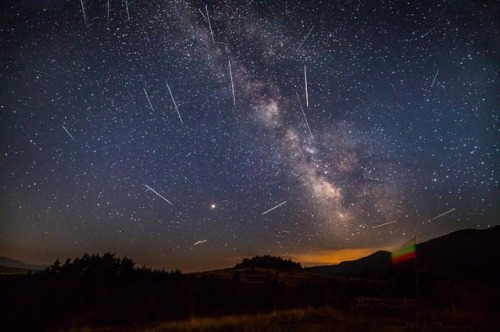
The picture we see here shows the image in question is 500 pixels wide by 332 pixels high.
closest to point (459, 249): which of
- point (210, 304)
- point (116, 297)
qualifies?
point (210, 304)

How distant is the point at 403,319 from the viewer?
49.9ft

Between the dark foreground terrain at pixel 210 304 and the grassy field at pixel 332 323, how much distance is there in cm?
4

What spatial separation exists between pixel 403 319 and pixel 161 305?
454 inches

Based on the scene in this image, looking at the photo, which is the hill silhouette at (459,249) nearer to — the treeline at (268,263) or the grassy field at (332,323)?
the treeline at (268,263)

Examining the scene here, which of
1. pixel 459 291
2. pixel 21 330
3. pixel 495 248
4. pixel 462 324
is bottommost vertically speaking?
pixel 21 330

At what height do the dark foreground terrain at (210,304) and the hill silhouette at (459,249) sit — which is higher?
the hill silhouette at (459,249)

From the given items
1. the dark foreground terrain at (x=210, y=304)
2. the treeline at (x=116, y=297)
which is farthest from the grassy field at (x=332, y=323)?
the treeline at (x=116, y=297)

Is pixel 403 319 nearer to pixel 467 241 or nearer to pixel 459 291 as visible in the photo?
pixel 459 291

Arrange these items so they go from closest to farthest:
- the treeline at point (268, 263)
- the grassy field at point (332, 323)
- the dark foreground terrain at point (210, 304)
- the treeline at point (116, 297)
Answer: the grassy field at point (332, 323) < the dark foreground terrain at point (210, 304) < the treeline at point (116, 297) < the treeline at point (268, 263)

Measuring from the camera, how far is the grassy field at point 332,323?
12312 millimetres

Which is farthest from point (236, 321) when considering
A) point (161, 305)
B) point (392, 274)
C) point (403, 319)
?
point (392, 274)

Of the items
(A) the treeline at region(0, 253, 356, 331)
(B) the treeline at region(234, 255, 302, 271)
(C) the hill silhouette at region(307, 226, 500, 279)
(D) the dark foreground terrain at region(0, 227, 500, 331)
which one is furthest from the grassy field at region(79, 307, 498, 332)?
(C) the hill silhouette at region(307, 226, 500, 279)

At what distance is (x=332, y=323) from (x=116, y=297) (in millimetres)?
10385

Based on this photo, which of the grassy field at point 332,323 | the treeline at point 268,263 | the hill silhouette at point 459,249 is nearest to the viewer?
the grassy field at point 332,323
